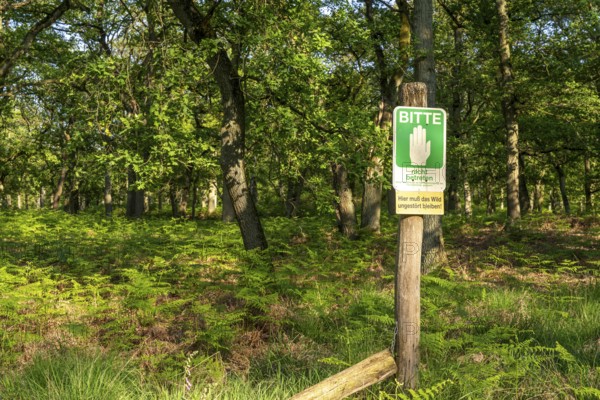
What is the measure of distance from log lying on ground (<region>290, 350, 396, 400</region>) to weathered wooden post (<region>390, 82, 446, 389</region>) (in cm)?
16

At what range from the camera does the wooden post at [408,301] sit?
3.77 meters

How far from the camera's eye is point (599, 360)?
441 centimetres

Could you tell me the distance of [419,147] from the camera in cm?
374

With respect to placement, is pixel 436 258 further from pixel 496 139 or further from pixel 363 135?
pixel 496 139

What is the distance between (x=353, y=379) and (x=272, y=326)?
2949mm

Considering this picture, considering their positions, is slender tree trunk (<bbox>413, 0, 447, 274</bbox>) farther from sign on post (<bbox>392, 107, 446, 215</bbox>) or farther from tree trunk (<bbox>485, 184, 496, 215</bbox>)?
tree trunk (<bbox>485, 184, 496, 215</bbox>)

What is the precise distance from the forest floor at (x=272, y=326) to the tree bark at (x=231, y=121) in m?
1.20

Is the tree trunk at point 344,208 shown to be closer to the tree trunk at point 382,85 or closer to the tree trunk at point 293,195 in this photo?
the tree trunk at point 382,85

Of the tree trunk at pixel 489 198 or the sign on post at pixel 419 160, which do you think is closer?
the sign on post at pixel 419 160

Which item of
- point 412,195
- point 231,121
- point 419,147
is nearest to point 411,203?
point 412,195

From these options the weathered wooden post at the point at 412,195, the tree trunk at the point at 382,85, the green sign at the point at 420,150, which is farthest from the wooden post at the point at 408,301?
the tree trunk at the point at 382,85

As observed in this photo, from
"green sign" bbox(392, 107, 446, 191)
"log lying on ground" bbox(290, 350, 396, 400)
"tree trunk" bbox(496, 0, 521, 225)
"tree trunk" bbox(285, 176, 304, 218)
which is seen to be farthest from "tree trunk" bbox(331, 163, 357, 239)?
"log lying on ground" bbox(290, 350, 396, 400)

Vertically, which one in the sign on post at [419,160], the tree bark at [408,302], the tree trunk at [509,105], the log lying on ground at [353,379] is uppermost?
the tree trunk at [509,105]

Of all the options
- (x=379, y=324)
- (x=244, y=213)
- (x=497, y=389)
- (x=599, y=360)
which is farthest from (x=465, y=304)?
(x=244, y=213)
